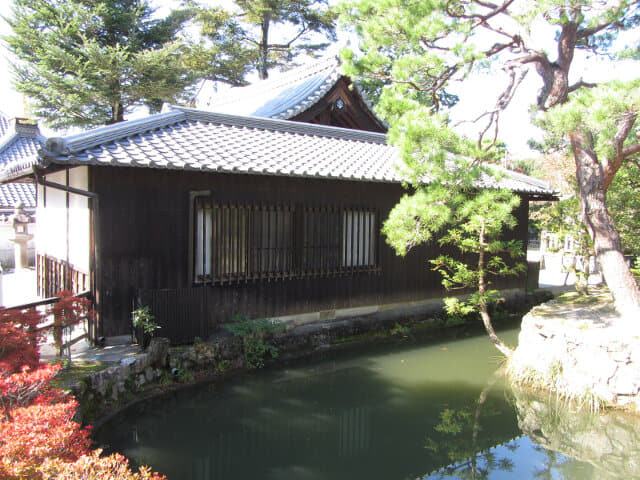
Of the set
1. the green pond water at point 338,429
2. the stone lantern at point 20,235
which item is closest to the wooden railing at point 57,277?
the green pond water at point 338,429

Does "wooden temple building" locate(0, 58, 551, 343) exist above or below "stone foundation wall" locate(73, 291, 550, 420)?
above

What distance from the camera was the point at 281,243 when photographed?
343 inches

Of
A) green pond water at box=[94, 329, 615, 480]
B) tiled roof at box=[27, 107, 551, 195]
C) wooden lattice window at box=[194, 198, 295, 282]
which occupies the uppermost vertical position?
tiled roof at box=[27, 107, 551, 195]

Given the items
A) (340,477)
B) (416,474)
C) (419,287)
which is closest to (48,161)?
(340,477)

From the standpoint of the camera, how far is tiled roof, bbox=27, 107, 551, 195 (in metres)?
6.63

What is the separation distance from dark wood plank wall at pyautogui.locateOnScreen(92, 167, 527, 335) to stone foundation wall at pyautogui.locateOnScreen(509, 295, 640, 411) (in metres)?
3.40

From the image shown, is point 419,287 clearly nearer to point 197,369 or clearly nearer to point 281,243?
point 281,243

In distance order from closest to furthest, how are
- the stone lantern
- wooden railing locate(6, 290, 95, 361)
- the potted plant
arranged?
wooden railing locate(6, 290, 95, 361)
the potted plant
the stone lantern

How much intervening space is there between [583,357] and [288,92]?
1035cm

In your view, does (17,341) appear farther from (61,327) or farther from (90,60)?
(90,60)

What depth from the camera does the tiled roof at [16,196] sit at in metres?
18.8

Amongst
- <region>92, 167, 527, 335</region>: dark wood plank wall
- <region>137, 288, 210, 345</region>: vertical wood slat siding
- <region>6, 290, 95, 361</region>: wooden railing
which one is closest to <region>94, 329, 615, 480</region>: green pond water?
<region>137, 288, 210, 345</region>: vertical wood slat siding

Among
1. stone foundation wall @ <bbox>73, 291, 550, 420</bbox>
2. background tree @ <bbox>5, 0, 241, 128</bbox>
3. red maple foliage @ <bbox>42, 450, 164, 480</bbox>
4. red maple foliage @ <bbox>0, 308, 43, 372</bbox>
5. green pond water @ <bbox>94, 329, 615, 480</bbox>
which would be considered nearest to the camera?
red maple foliage @ <bbox>42, 450, 164, 480</bbox>

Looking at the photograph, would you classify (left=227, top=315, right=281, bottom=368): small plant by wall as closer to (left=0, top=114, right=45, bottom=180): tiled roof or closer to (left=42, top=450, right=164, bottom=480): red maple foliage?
(left=42, top=450, right=164, bottom=480): red maple foliage
